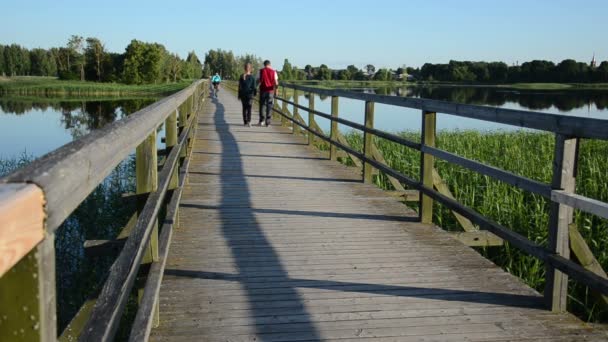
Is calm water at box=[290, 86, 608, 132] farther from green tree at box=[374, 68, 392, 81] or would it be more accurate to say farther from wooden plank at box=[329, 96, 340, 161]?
green tree at box=[374, 68, 392, 81]

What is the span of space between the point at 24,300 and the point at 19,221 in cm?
14

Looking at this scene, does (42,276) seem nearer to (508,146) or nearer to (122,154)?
(122,154)

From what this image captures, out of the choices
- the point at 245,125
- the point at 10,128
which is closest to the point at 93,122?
the point at 10,128

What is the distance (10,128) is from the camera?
36.5m

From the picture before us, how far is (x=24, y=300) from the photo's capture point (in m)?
0.95

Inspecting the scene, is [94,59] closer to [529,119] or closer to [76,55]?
[76,55]

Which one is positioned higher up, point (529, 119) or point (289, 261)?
point (529, 119)

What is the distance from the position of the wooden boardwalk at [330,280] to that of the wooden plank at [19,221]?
2.15m

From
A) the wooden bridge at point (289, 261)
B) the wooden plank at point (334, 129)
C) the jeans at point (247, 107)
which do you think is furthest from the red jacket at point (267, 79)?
the wooden bridge at point (289, 261)

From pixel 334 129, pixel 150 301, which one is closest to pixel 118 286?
pixel 150 301

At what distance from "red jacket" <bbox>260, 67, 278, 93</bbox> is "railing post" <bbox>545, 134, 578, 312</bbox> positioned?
11.1 m

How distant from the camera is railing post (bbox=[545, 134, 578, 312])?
322cm

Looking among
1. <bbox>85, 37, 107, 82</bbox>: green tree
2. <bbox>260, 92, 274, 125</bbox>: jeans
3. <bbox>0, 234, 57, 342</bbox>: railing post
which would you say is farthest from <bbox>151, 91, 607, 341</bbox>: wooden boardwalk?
<bbox>85, 37, 107, 82</bbox>: green tree

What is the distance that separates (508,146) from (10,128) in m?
31.8
